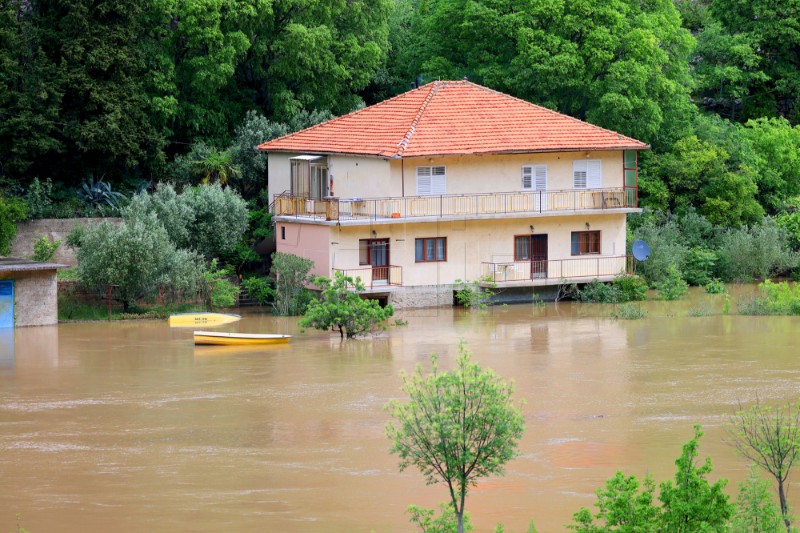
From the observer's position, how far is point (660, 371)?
3481 cm

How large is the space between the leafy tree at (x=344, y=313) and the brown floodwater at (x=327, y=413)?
21.4 inches

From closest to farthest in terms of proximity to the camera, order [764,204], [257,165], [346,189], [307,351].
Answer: [307,351] < [346,189] < [257,165] < [764,204]

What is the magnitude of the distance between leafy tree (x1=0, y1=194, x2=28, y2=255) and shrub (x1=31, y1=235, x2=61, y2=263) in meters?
0.86

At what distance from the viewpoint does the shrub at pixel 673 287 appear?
4616cm

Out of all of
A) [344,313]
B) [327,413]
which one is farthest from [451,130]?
[327,413]

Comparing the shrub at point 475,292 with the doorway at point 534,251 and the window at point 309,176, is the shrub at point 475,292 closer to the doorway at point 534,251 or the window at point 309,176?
the doorway at point 534,251

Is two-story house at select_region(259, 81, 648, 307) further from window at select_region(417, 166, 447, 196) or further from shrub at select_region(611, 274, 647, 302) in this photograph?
shrub at select_region(611, 274, 647, 302)

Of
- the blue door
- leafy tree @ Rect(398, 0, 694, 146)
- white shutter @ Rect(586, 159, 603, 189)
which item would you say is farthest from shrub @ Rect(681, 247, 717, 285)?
the blue door

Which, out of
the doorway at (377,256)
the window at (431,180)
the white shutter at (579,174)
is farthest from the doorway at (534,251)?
the doorway at (377,256)

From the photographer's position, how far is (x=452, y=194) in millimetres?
45656

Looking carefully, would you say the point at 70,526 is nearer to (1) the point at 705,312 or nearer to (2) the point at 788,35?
(1) the point at 705,312

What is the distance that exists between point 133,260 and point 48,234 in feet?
17.2

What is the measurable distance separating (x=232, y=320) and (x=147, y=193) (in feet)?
24.9

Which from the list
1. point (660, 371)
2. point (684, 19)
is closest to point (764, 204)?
point (684, 19)
